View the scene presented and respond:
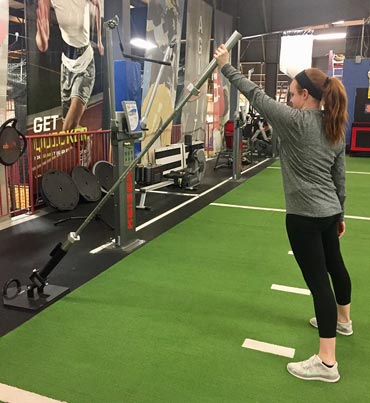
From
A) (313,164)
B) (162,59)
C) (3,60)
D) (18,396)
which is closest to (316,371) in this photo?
(313,164)

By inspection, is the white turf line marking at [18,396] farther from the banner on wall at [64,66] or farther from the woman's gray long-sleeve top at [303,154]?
the banner on wall at [64,66]

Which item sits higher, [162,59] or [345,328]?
[162,59]

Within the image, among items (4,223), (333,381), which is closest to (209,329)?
(333,381)

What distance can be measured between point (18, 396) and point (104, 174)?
4832 millimetres

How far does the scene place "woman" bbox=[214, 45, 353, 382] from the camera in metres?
1.90

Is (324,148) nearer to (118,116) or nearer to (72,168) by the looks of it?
(118,116)

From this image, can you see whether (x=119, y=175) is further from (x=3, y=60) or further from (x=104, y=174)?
(x=104, y=174)

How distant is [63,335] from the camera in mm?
2559

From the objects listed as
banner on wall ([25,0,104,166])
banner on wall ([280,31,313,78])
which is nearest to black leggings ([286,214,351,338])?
banner on wall ([25,0,104,166])

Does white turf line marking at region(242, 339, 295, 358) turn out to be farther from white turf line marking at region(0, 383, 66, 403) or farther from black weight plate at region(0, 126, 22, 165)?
black weight plate at region(0, 126, 22, 165)

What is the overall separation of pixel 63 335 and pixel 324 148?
1.83 meters

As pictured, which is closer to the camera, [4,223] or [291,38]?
[4,223]

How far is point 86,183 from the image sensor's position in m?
6.11

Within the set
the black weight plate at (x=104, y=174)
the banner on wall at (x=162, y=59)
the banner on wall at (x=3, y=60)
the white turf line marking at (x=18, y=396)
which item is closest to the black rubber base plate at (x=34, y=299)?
the white turf line marking at (x=18, y=396)
